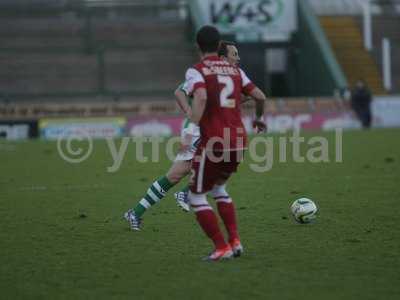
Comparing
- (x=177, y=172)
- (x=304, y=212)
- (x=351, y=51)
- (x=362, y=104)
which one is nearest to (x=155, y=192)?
(x=177, y=172)

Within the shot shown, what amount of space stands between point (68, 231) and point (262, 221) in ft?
7.14

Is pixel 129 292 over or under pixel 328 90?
over

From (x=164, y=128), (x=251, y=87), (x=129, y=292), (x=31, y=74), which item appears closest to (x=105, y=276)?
(x=129, y=292)

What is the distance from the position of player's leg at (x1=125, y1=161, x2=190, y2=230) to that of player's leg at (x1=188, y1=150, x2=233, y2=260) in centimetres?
205

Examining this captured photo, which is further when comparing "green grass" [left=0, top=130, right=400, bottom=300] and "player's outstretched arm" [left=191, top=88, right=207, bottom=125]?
"player's outstretched arm" [left=191, top=88, right=207, bottom=125]

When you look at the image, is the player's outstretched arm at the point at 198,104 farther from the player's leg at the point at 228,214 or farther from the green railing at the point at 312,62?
the green railing at the point at 312,62

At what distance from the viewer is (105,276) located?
7.07 metres

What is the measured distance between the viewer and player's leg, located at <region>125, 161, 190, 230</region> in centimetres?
971

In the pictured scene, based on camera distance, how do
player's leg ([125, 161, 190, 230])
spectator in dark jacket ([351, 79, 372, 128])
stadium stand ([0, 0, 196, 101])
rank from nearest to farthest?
player's leg ([125, 161, 190, 230]) → spectator in dark jacket ([351, 79, 372, 128]) → stadium stand ([0, 0, 196, 101])

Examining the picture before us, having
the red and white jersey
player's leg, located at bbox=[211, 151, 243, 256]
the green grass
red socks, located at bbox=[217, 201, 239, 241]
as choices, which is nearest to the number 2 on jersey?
the red and white jersey

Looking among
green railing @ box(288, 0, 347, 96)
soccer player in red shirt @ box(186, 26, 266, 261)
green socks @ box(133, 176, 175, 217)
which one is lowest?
green railing @ box(288, 0, 347, 96)

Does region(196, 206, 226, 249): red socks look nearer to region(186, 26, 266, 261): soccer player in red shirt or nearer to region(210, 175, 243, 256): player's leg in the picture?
region(186, 26, 266, 261): soccer player in red shirt

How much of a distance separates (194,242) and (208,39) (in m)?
2.14

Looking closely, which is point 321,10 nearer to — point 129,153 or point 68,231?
point 129,153
